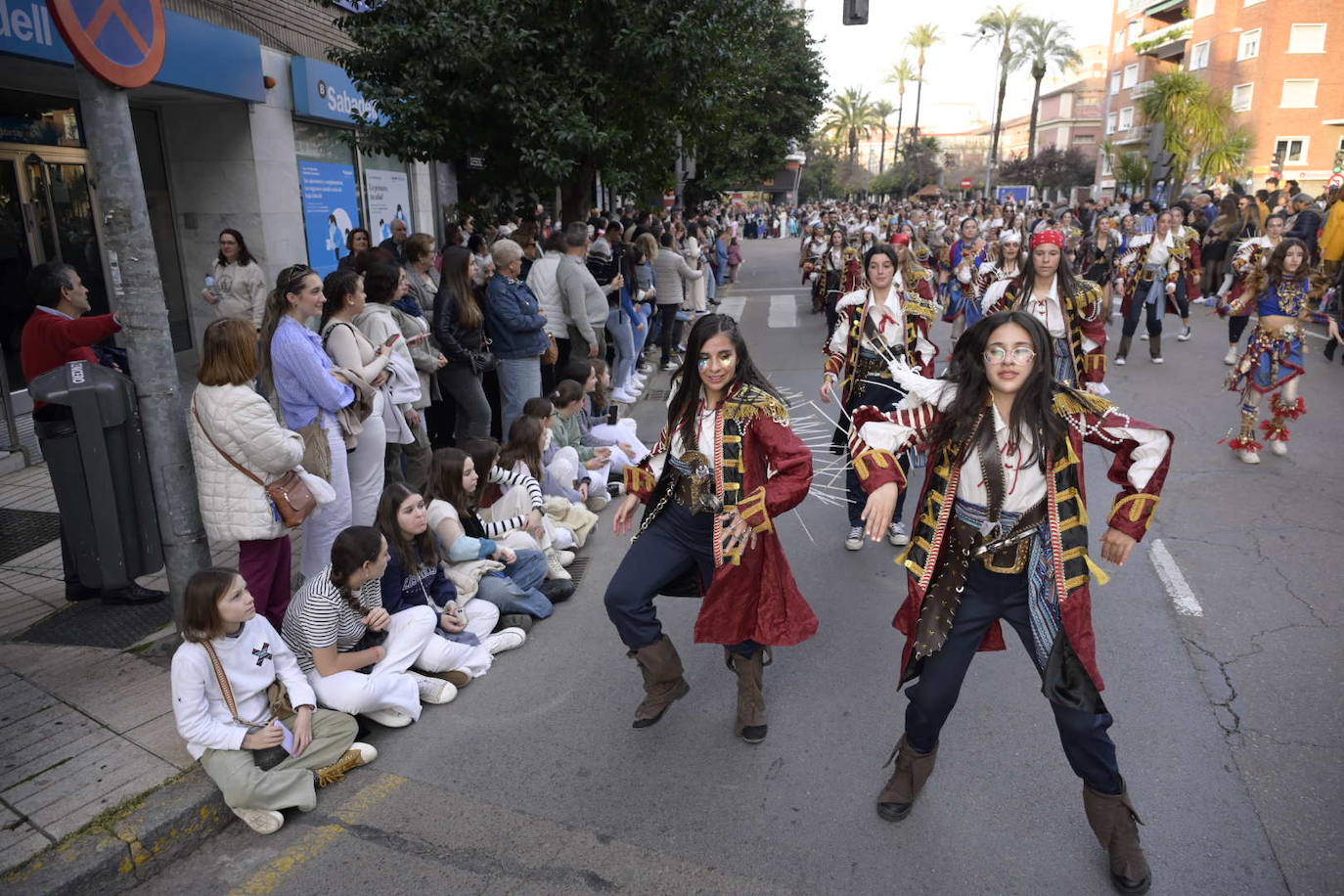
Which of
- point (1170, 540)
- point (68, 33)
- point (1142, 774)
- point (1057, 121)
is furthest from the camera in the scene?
point (1057, 121)

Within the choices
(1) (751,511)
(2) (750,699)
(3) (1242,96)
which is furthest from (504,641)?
(3) (1242,96)

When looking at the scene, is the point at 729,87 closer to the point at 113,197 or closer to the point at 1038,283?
the point at 1038,283

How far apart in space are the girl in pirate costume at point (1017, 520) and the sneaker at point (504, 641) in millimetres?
2317

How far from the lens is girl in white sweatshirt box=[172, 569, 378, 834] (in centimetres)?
353

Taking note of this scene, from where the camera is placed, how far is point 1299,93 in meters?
43.7

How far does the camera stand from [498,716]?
437cm

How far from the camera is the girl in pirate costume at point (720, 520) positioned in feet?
12.6

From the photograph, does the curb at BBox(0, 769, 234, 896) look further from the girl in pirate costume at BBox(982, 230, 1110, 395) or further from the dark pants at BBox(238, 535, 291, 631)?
the girl in pirate costume at BBox(982, 230, 1110, 395)

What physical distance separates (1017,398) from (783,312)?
1622cm

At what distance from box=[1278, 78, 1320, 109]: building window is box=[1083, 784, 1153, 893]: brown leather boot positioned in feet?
169

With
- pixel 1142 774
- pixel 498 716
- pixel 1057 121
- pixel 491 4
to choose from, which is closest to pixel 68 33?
pixel 498 716

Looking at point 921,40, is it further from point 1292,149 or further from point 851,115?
point 1292,149

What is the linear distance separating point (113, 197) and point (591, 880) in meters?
3.30

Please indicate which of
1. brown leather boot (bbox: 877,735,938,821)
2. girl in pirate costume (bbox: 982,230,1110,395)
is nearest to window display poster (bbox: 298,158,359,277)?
girl in pirate costume (bbox: 982,230,1110,395)
